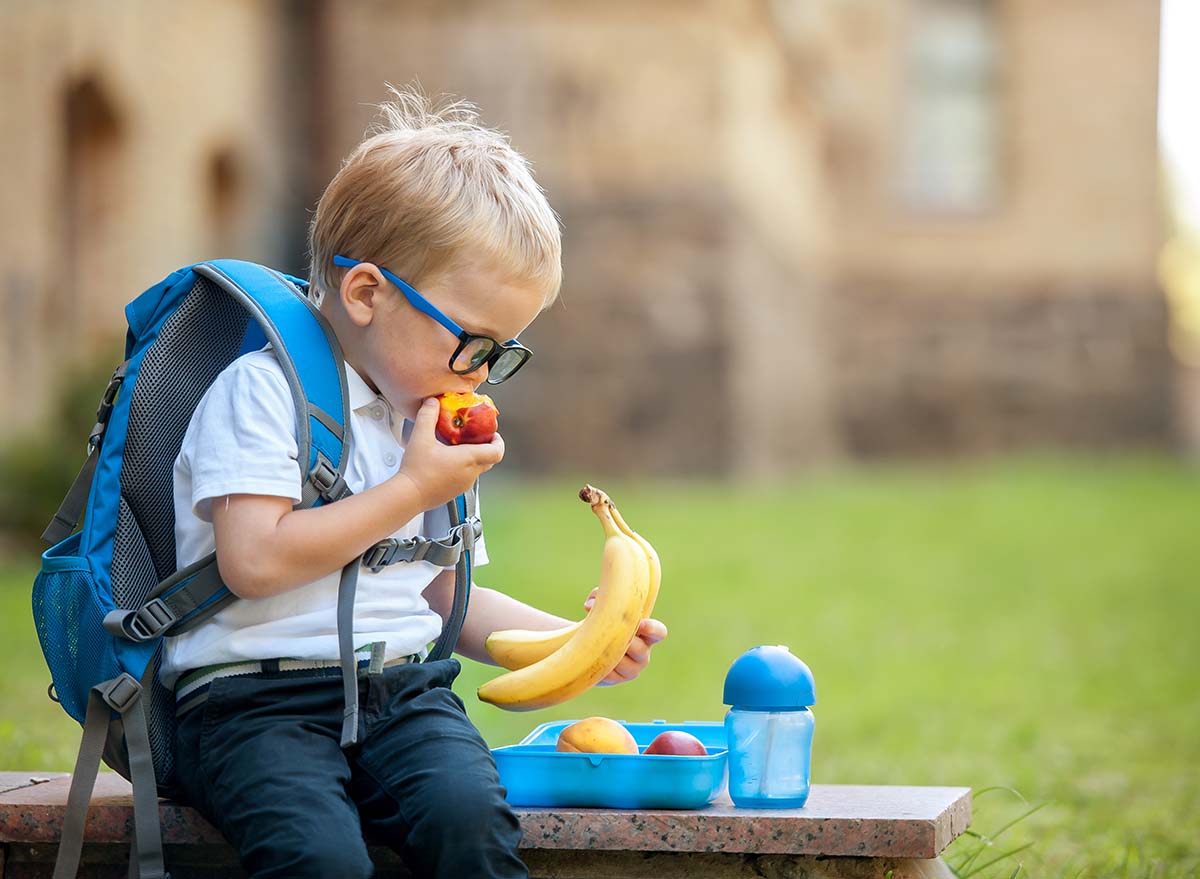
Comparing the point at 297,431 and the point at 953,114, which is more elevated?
the point at 297,431

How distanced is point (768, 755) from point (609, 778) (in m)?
0.25

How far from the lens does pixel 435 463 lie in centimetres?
234

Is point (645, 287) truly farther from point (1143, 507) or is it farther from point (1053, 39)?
point (1053, 39)

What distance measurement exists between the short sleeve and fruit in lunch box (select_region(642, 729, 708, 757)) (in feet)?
2.34

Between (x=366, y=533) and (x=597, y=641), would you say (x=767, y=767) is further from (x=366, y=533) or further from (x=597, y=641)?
(x=366, y=533)

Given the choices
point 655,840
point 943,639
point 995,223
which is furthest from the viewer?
point 995,223

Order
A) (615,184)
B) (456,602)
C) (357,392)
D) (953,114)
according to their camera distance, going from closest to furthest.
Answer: (357,392) → (456,602) → (615,184) → (953,114)

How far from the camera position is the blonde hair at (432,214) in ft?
7.98

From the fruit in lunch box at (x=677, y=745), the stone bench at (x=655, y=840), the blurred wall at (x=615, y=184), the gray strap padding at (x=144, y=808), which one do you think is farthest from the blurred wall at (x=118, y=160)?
the fruit in lunch box at (x=677, y=745)

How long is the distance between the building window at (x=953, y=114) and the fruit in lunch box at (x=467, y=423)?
22061 millimetres

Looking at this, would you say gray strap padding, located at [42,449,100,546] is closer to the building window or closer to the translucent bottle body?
the translucent bottle body

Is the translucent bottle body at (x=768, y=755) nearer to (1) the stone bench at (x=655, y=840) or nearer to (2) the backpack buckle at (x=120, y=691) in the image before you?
(1) the stone bench at (x=655, y=840)

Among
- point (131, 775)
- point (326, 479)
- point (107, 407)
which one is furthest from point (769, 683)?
point (107, 407)

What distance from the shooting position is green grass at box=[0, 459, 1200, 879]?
4.63m
